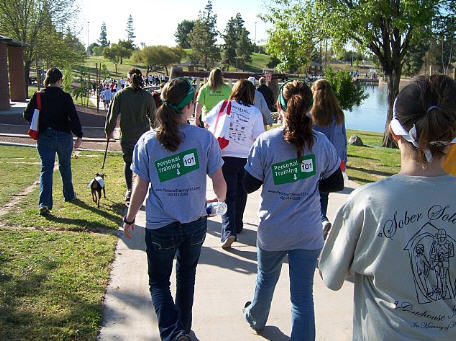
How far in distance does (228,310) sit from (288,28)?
14.6m

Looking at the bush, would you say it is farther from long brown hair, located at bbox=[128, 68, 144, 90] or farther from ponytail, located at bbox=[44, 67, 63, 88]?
ponytail, located at bbox=[44, 67, 63, 88]

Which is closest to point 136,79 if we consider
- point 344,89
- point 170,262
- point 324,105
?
point 324,105

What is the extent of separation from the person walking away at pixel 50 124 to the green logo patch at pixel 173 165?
11.7 feet

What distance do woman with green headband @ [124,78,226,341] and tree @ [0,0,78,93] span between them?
4059cm

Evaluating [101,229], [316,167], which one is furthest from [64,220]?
[316,167]

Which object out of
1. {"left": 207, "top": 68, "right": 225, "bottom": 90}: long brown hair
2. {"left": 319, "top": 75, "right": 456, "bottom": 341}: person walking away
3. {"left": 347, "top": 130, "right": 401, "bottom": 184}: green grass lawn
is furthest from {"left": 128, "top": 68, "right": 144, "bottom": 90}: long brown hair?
{"left": 319, "top": 75, "right": 456, "bottom": 341}: person walking away

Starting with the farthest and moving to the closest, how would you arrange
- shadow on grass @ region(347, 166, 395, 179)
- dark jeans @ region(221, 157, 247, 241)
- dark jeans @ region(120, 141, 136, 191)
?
shadow on grass @ region(347, 166, 395, 179) < dark jeans @ region(120, 141, 136, 191) < dark jeans @ region(221, 157, 247, 241)

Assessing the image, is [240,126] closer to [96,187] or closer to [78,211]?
[96,187]

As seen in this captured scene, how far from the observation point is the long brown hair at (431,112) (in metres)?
1.76

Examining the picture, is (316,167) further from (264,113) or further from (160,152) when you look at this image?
(264,113)

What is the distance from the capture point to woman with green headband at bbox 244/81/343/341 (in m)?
3.02

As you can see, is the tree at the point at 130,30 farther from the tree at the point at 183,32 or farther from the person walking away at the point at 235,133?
the person walking away at the point at 235,133

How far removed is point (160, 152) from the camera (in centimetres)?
307

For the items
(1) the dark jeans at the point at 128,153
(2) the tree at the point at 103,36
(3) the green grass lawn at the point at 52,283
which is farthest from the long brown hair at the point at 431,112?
(2) the tree at the point at 103,36
